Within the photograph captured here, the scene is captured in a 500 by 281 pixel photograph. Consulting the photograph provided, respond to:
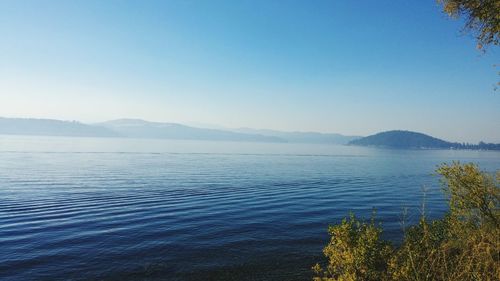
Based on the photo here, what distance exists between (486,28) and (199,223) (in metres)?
26.3

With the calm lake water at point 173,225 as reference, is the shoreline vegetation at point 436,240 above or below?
above

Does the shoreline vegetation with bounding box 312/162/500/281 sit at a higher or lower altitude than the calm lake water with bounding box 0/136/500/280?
higher

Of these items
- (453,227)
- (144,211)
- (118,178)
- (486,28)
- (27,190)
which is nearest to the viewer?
(486,28)

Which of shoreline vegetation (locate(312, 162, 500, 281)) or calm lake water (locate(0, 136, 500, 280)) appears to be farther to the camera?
calm lake water (locate(0, 136, 500, 280))

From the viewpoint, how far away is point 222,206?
1585 inches

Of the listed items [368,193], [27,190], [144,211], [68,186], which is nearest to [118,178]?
[68,186]

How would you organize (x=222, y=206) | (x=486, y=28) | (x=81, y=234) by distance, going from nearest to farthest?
1. (x=486, y=28)
2. (x=81, y=234)
3. (x=222, y=206)

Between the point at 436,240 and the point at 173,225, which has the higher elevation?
the point at 436,240

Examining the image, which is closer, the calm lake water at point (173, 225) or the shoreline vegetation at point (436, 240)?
the shoreline vegetation at point (436, 240)

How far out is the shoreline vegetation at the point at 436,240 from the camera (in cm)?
1258

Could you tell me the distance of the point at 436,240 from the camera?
58.0 ft

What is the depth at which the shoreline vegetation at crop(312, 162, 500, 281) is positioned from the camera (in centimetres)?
1258

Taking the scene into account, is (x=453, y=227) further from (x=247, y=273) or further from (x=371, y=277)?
(x=247, y=273)

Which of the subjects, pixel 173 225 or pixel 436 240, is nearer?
pixel 436 240
